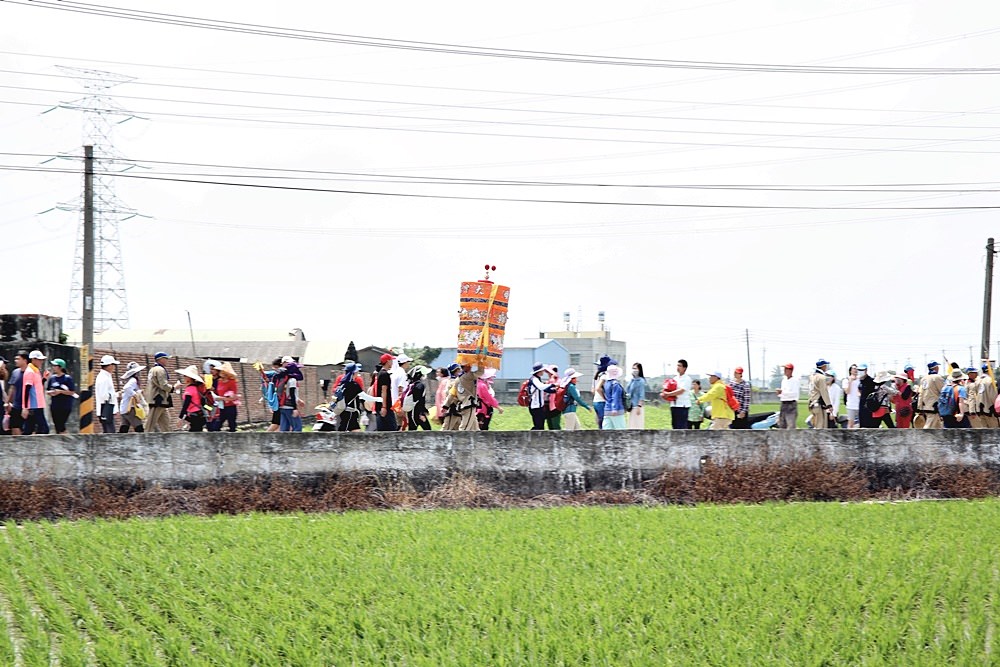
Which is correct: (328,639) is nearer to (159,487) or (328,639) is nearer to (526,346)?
(159,487)

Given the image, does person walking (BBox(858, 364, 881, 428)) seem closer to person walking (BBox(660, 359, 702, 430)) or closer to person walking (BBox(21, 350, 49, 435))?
person walking (BBox(660, 359, 702, 430))

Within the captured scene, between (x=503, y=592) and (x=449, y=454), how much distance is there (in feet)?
18.8

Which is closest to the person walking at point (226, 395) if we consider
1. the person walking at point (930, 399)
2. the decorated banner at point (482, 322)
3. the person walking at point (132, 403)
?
the person walking at point (132, 403)

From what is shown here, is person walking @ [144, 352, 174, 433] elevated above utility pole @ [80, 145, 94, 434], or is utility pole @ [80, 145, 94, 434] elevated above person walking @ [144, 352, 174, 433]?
utility pole @ [80, 145, 94, 434]

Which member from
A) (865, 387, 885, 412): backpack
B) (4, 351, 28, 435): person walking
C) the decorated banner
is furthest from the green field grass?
(865, 387, 885, 412): backpack

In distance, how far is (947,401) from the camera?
20.4 metres

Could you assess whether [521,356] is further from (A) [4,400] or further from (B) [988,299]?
(A) [4,400]

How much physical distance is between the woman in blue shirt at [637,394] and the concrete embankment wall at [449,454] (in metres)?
3.91

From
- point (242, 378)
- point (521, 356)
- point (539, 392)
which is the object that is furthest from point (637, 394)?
point (521, 356)

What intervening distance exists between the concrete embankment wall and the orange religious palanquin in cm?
338

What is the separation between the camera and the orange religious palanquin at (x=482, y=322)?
58.0 ft

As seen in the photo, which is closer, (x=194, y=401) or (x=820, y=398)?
(x=194, y=401)

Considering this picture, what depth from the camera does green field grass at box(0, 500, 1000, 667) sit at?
7.24m

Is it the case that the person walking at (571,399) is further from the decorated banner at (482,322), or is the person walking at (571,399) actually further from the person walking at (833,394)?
the person walking at (833,394)
